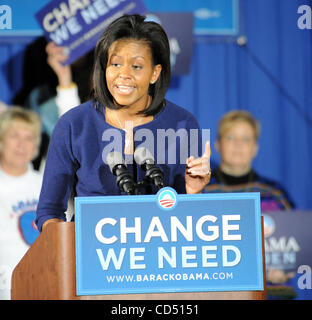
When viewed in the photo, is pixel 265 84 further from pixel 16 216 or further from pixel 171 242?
pixel 171 242

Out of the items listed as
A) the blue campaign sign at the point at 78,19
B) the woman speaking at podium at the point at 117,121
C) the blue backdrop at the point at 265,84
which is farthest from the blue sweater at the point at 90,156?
the blue backdrop at the point at 265,84

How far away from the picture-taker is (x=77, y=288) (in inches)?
67.4

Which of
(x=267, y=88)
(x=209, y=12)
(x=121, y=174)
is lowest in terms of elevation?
(x=121, y=174)

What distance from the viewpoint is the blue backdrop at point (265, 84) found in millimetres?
4086

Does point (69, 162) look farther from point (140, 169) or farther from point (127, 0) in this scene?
point (127, 0)

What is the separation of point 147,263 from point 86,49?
2.30m

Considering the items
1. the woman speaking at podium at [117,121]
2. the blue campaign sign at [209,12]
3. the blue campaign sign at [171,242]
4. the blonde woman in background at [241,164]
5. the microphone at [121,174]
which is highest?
the blue campaign sign at [209,12]

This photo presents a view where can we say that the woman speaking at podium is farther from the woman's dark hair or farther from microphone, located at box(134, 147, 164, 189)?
microphone, located at box(134, 147, 164, 189)

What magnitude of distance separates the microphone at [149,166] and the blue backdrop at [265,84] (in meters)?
2.19

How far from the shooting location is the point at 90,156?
2.02 m

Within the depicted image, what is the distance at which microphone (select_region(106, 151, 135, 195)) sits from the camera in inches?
70.1

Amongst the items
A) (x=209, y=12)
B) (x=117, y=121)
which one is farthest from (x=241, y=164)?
(x=117, y=121)

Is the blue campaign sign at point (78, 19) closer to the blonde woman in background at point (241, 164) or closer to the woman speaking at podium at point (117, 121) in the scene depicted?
the blonde woman in background at point (241, 164)

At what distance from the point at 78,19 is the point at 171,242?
2.31 metres
